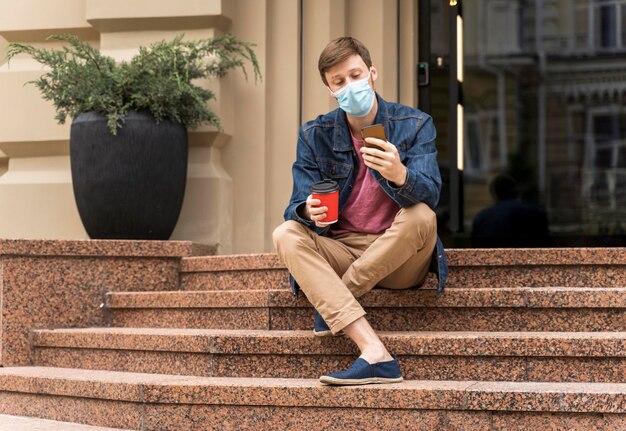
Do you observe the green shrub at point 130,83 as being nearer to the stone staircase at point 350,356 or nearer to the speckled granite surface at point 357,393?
the stone staircase at point 350,356

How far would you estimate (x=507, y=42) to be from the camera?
688 centimetres

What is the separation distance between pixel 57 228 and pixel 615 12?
3.80 meters

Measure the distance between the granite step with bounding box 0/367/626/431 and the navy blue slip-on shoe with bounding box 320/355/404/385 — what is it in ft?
0.12

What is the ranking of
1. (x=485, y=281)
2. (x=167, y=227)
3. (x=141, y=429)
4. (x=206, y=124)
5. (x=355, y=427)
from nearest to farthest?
(x=355, y=427) → (x=141, y=429) → (x=485, y=281) → (x=167, y=227) → (x=206, y=124)

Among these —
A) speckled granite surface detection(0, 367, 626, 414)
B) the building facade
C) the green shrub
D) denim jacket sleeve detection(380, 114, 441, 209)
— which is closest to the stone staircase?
speckled granite surface detection(0, 367, 626, 414)

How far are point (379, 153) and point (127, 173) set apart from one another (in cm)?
214

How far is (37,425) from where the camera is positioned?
4590 mm

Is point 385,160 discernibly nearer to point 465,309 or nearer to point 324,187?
point 324,187

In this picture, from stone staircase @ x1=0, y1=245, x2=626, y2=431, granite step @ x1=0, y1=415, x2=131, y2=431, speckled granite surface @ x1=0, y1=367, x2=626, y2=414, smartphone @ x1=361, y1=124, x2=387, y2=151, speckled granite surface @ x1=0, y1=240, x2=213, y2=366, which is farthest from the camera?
speckled granite surface @ x1=0, y1=240, x2=213, y2=366

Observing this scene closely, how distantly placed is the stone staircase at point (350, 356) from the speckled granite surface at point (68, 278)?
2.9 inches

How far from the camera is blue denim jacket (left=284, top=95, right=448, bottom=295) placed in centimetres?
451

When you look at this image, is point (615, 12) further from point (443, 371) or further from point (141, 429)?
point (141, 429)

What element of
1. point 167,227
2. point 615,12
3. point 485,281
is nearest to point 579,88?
point 615,12

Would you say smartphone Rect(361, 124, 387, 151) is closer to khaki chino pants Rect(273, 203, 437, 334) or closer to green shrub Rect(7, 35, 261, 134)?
khaki chino pants Rect(273, 203, 437, 334)
